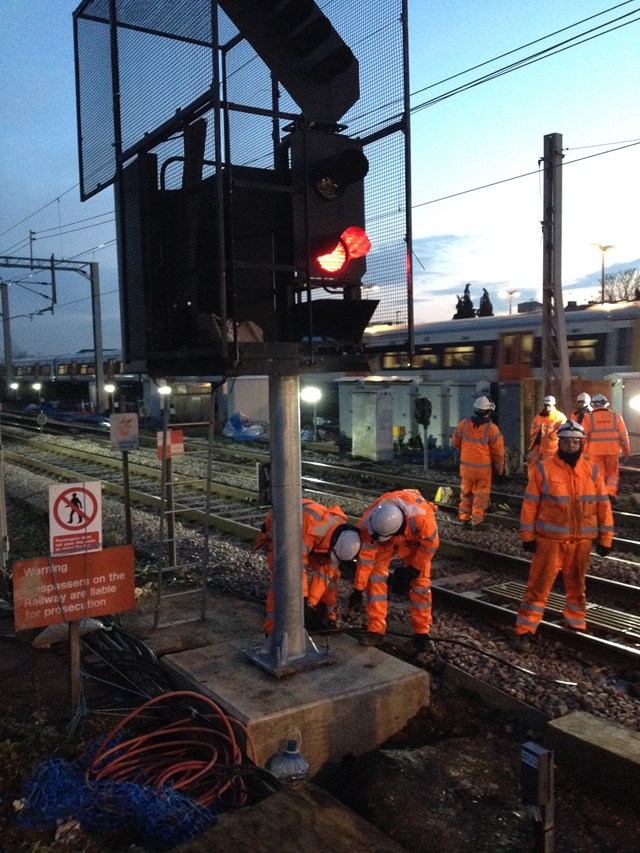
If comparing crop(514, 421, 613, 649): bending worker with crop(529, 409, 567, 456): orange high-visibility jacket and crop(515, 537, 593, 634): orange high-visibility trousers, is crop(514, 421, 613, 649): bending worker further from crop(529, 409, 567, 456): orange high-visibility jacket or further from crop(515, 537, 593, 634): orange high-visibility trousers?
crop(529, 409, 567, 456): orange high-visibility jacket

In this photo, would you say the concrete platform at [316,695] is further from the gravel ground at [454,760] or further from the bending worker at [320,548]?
the bending worker at [320,548]

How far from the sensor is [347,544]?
6055mm

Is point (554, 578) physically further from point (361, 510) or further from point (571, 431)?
point (361, 510)

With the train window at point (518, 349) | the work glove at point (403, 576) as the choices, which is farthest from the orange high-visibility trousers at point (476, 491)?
the train window at point (518, 349)

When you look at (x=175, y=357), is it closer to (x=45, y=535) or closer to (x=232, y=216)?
(x=232, y=216)

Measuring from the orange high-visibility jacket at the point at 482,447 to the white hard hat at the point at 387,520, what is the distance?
207 inches

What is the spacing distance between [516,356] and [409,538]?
51.6 ft

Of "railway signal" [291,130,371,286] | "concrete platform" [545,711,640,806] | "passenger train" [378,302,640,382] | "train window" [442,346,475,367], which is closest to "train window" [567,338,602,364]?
"passenger train" [378,302,640,382]

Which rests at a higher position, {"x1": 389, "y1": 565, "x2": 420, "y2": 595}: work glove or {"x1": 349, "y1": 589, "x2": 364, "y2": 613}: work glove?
{"x1": 389, "y1": 565, "x2": 420, "y2": 595}: work glove

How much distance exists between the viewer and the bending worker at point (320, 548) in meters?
6.09

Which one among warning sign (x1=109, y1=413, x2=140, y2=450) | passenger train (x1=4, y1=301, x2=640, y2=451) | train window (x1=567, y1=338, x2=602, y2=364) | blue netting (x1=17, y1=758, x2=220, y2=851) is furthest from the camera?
train window (x1=567, y1=338, x2=602, y2=364)

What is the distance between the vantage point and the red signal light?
4434 millimetres

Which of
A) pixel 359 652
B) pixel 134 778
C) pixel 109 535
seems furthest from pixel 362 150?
pixel 109 535

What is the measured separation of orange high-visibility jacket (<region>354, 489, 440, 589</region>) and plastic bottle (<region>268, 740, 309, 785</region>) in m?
1.94
